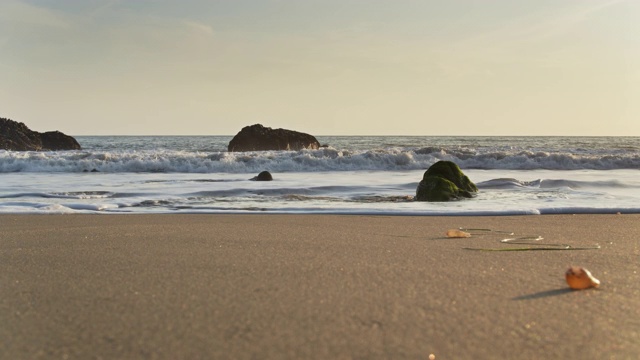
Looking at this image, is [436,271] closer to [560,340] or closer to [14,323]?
[560,340]

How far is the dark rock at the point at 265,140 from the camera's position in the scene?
92.8 ft

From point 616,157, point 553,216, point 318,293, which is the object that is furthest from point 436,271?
point 616,157

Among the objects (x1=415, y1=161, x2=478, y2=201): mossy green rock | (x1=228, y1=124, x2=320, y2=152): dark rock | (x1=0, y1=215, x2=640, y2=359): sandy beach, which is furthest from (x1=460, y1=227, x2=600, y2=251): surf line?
(x1=228, y1=124, x2=320, y2=152): dark rock

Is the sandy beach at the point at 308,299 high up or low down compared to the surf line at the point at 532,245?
up

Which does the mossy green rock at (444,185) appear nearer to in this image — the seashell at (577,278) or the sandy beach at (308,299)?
the sandy beach at (308,299)

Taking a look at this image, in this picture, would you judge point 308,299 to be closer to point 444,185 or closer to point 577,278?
point 577,278

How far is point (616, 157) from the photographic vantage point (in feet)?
58.7

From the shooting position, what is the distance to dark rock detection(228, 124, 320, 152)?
28297mm

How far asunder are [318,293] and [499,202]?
4782 millimetres

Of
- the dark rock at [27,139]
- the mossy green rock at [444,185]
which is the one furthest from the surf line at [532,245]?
the dark rock at [27,139]

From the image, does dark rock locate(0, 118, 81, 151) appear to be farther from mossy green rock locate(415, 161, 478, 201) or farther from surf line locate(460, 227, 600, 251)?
surf line locate(460, 227, 600, 251)

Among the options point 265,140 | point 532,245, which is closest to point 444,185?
point 532,245

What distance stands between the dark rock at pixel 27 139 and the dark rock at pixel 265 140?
14277 millimetres

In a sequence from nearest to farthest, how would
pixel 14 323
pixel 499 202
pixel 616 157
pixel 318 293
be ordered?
pixel 14 323, pixel 318 293, pixel 499 202, pixel 616 157
